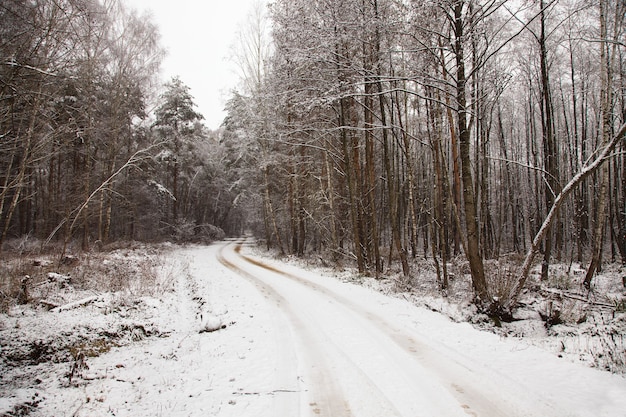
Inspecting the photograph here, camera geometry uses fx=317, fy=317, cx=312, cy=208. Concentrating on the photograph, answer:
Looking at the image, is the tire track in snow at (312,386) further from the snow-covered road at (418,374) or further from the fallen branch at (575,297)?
the fallen branch at (575,297)

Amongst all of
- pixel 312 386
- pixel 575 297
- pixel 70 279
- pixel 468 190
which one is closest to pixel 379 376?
pixel 312 386

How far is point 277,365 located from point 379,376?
1.46 meters

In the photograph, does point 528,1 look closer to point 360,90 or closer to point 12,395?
point 360,90

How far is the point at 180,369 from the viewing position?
482cm

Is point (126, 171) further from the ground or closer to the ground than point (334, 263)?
further from the ground

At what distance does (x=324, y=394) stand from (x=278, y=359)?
1.25 m

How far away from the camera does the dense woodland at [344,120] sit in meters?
7.28

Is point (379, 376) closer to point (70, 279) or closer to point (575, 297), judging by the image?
point (575, 297)

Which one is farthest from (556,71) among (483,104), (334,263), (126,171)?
(126,171)

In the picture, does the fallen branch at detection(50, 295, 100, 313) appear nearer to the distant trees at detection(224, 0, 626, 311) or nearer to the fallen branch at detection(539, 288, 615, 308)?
the distant trees at detection(224, 0, 626, 311)

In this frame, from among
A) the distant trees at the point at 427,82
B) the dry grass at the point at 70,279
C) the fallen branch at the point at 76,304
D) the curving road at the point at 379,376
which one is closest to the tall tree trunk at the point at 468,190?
the distant trees at the point at 427,82

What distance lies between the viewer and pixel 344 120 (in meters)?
13.3

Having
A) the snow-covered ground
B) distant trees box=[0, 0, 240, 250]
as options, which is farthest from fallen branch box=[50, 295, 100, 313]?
distant trees box=[0, 0, 240, 250]

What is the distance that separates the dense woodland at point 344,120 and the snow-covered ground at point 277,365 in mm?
2931
